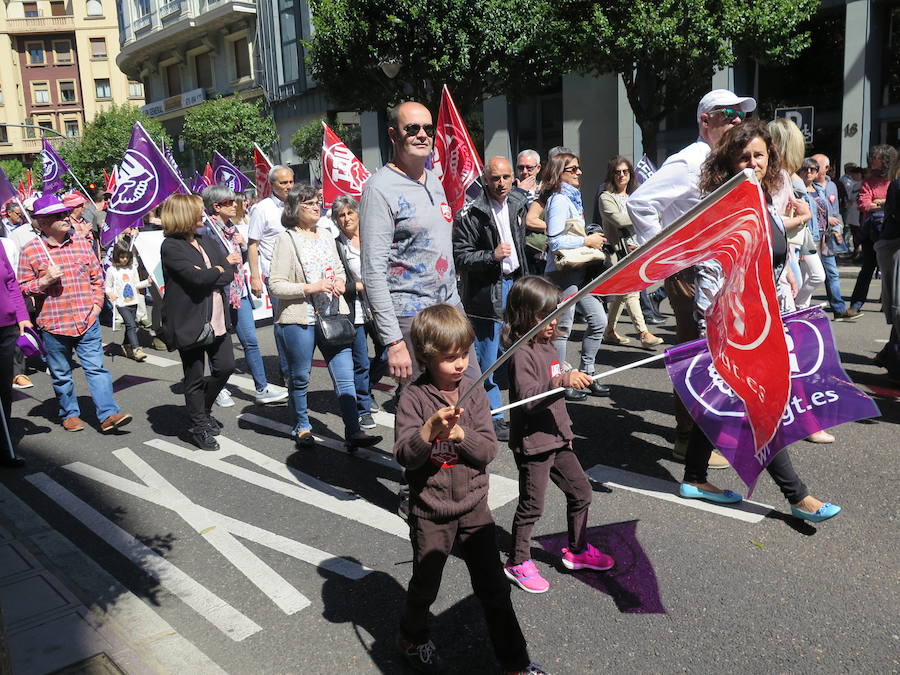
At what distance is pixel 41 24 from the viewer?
2483 inches

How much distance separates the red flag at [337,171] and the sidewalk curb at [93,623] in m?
4.86

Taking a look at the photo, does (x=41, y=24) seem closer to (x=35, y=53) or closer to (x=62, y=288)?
(x=35, y=53)

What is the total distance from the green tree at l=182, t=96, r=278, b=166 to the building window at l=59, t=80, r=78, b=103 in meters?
38.9

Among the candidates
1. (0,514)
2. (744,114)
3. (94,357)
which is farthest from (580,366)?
(0,514)

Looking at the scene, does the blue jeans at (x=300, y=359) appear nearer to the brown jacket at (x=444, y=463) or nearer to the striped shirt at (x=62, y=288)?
the striped shirt at (x=62, y=288)

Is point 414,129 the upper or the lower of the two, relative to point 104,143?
lower

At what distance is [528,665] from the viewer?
2539mm

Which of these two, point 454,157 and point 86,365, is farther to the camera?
point 454,157

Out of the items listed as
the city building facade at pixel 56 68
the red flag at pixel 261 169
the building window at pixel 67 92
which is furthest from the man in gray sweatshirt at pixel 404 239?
the building window at pixel 67 92

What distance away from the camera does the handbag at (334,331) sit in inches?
199

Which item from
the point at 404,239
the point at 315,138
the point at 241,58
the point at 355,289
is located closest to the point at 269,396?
the point at 355,289

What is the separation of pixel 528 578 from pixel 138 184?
19.1ft

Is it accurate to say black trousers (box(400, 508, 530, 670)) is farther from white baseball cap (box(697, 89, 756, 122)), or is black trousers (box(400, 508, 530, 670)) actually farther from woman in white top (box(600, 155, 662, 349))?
woman in white top (box(600, 155, 662, 349))

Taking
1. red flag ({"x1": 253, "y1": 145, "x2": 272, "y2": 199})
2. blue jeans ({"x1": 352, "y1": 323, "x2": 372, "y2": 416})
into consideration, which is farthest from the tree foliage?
blue jeans ({"x1": 352, "y1": 323, "x2": 372, "y2": 416})
